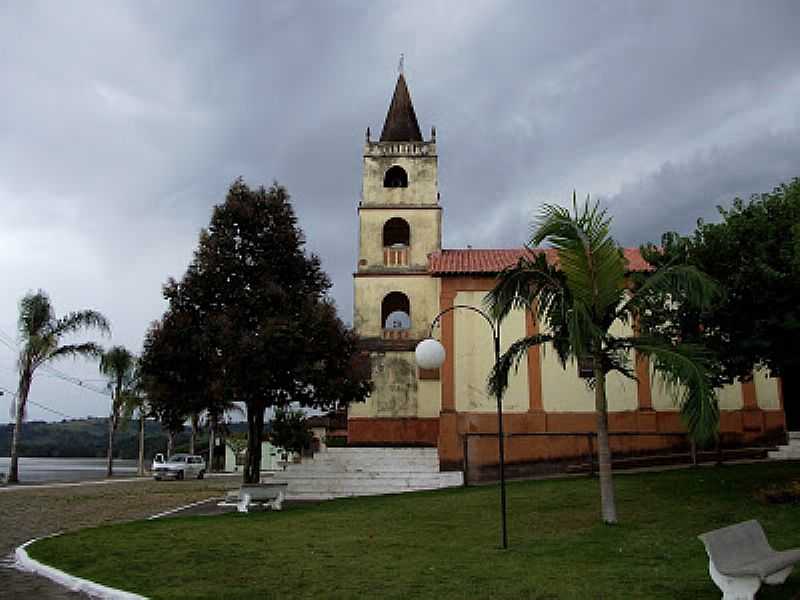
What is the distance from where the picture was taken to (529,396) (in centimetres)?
2169

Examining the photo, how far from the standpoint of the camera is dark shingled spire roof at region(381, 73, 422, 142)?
30.7 metres

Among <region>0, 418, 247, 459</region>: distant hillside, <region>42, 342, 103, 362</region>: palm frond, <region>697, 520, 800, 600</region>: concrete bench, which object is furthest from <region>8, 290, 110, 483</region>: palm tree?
<region>0, 418, 247, 459</region>: distant hillside

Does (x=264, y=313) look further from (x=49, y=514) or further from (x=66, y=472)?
(x=66, y=472)

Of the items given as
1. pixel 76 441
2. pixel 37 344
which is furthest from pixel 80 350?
pixel 76 441

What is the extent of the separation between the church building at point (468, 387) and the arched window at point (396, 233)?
52 cm

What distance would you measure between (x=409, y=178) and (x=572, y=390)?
38.4ft

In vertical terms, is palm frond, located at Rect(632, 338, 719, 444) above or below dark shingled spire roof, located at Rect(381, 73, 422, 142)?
below

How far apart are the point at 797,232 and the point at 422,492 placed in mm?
10310

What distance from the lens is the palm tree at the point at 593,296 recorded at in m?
10.6

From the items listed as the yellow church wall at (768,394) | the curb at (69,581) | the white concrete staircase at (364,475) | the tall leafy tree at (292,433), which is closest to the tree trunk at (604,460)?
the curb at (69,581)

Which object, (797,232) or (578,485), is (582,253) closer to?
(797,232)

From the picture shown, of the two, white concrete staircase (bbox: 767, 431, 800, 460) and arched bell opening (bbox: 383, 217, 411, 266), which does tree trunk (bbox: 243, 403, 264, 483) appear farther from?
white concrete staircase (bbox: 767, 431, 800, 460)

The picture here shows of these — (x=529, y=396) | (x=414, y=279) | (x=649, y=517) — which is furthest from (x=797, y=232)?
(x=414, y=279)

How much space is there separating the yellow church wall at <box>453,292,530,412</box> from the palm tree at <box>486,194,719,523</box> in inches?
387
